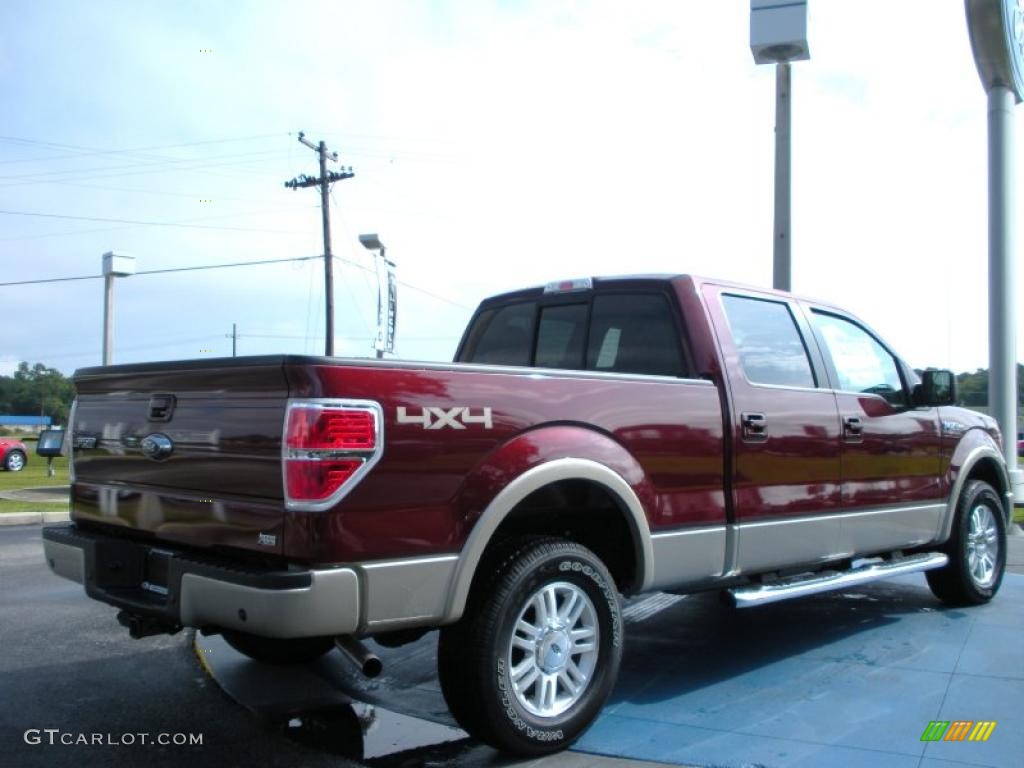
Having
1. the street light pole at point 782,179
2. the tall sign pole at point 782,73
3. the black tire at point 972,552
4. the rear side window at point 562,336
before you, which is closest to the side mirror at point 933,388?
the black tire at point 972,552

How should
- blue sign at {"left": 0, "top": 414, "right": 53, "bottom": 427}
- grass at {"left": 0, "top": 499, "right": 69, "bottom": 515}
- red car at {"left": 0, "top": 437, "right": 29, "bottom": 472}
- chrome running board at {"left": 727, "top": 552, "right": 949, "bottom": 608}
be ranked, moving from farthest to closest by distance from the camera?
1. blue sign at {"left": 0, "top": 414, "right": 53, "bottom": 427}
2. red car at {"left": 0, "top": 437, "right": 29, "bottom": 472}
3. grass at {"left": 0, "top": 499, "right": 69, "bottom": 515}
4. chrome running board at {"left": 727, "top": 552, "right": 949, "bottom": 608}

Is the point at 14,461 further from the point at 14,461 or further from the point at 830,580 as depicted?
the point at 830,580

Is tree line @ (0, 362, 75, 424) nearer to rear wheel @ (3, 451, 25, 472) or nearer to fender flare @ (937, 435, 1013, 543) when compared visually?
rear wheel @ (3, 451, 25, 472)

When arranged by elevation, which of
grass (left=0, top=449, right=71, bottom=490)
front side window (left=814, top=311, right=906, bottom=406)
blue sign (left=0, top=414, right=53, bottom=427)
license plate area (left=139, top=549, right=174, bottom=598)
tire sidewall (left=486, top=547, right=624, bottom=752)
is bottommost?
blue sign (left=0, top=414, right=53, bottom=427)

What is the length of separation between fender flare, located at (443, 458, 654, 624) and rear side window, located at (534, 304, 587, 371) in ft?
4.29

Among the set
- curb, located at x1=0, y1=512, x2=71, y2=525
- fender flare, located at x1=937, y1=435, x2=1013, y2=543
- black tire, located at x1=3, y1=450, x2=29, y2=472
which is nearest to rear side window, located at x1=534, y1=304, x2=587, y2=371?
fender flare, located at x1=937, y1=435, x2=1013, y2=543

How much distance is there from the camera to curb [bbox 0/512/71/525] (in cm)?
1244

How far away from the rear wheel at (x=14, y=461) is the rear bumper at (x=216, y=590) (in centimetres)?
2597

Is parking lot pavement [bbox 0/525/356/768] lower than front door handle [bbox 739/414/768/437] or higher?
lower

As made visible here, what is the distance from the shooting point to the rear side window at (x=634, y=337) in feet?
15.7

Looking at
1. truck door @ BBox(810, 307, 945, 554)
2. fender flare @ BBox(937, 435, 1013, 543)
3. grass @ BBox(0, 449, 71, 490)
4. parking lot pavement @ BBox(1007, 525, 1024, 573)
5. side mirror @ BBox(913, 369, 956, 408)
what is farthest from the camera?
grass @ BBox(0, 449, 71, 490)

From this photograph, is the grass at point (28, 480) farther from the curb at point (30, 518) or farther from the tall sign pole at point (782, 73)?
the tall sign pole at point (782, 73)

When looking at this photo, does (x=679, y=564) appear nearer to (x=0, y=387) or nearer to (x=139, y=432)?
(x=139, y=432)

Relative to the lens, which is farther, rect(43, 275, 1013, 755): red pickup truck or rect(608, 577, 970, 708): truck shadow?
rect(608, 577, 970, 708): truck shadow
